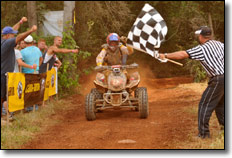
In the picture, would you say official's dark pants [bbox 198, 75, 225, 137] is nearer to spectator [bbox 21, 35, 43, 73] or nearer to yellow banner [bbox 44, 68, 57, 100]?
spectator [bbox 21, 35, 43, 73]

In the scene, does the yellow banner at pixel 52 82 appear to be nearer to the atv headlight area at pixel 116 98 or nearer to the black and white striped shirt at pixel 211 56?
the atv headlight area at pixel 116 98

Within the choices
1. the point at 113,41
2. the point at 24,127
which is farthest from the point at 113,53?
the point at 24,127

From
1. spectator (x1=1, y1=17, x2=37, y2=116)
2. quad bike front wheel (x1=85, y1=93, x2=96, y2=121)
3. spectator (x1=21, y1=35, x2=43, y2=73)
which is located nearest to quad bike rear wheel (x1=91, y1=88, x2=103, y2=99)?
quad bike front wheel (x1=85, y1=93, x2=96, y2=121)

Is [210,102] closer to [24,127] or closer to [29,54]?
[24,127]

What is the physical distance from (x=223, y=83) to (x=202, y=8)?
11.1 meters

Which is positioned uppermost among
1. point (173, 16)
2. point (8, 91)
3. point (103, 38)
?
point (173, 16)

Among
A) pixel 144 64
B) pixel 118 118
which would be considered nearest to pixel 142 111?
pixel 118 118

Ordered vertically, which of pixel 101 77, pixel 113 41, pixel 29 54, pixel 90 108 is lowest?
pixel 90 108

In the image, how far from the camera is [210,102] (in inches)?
251

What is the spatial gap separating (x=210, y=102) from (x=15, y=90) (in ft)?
13.0

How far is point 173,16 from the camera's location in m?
18.7

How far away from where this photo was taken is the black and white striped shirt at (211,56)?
245 inches

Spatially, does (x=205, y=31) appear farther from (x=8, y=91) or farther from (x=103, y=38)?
(x=103, y=38)

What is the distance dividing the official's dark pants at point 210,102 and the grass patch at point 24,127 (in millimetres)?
3137
